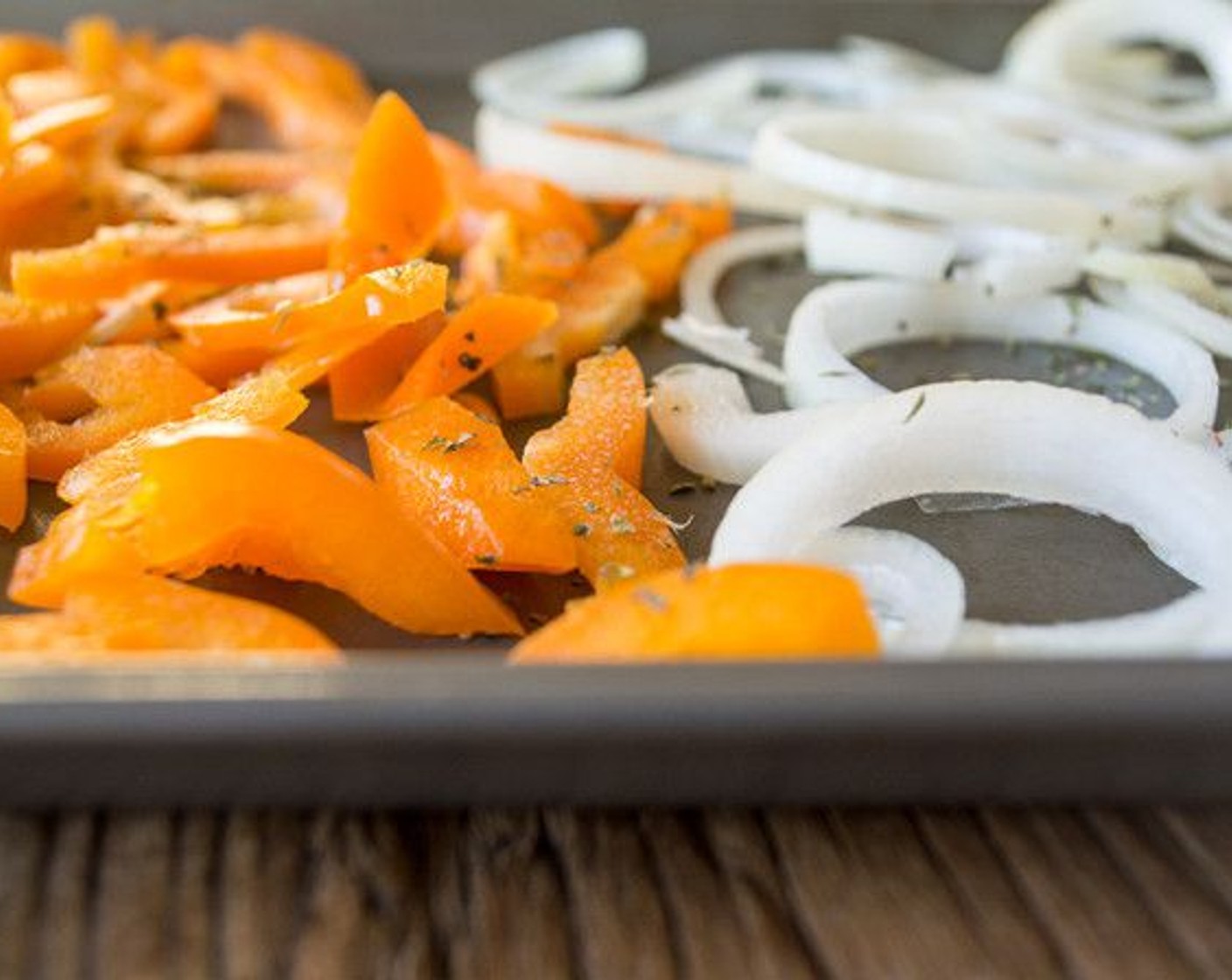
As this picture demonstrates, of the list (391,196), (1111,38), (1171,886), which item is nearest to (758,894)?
(1171,886)

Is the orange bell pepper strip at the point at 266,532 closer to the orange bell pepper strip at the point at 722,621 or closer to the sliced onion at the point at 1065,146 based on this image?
the orange bell pepper strip at the point at 722,621

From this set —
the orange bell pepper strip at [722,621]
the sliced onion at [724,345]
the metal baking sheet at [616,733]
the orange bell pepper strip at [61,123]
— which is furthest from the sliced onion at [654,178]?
the metal baking sheet at [616,733]

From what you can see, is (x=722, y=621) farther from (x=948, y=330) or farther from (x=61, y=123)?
(x=61, y=123)

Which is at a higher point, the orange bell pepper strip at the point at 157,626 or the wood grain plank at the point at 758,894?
the orange bell pepper strip at the point at 157,626

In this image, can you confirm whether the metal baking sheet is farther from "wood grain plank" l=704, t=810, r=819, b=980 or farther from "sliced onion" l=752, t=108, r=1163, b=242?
"sliced onion" l=752, t=108, r=1163, b=242

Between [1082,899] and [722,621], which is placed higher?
[722,621]
